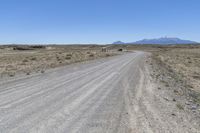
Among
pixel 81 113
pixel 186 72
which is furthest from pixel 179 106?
pixel 186 72

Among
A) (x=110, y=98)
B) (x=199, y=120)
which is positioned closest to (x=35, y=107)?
(x=110, y=98)

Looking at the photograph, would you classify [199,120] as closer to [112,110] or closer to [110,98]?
[112,110]

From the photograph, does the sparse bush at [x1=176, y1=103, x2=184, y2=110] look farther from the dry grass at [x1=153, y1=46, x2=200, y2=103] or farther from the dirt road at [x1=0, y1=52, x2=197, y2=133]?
the dry grass at [x1=153, y1=46, x2=200, y2=103]

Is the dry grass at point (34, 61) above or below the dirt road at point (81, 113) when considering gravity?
below

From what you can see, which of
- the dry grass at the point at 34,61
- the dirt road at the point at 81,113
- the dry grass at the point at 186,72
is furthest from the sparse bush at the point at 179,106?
the dry grass at the point at 34,61

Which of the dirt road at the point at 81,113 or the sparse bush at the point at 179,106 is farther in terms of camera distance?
the sparse bush at the point at 179,106

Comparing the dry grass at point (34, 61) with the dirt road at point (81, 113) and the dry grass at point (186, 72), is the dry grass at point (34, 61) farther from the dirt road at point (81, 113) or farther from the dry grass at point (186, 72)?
the dry grass at point (186, 72)

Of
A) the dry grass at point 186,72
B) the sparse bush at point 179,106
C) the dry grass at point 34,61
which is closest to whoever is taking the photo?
the sparse bush at point 179,106

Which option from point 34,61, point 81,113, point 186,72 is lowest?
point 34,61

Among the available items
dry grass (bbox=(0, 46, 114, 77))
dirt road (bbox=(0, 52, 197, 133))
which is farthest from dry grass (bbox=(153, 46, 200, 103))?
dry grass (bbox=(0, 46, 114, 77))

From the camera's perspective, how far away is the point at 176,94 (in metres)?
12.9

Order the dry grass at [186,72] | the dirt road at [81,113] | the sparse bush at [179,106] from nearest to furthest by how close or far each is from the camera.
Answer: the dirt road at [81,113], the sparse bush at [179,106], the dry grass at [186,72]

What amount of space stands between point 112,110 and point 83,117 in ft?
4.31

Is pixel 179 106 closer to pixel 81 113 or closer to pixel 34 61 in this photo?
pixel 81 113
